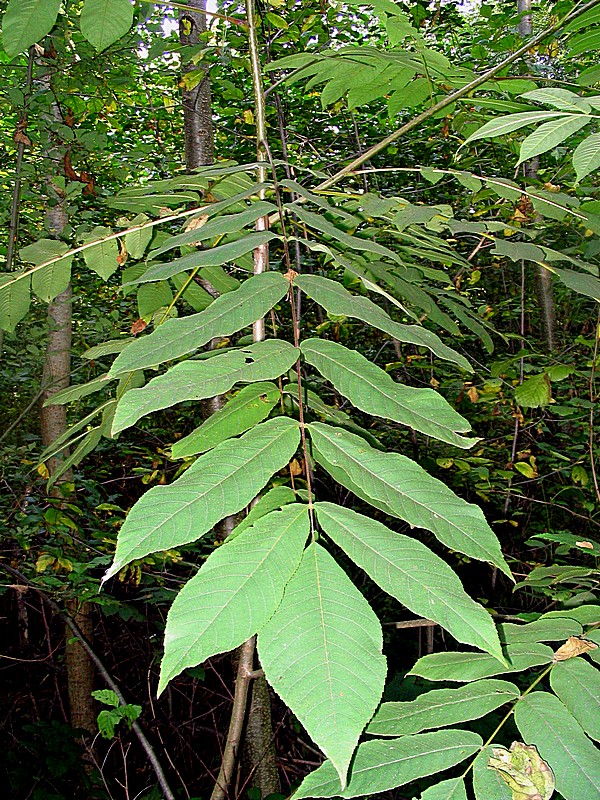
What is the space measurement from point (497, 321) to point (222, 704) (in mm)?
3605

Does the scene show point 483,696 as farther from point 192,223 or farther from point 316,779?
point 192,223

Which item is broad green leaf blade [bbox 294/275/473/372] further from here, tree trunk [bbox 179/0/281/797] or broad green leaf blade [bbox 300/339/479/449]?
Answer: tree trunk [bbox 179/0/281/797]

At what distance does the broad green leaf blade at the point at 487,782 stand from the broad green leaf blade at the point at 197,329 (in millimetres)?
582

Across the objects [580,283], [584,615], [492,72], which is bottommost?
[584,615]

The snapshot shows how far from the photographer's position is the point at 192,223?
53.6 inches

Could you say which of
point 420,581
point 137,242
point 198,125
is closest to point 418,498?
point 420,581

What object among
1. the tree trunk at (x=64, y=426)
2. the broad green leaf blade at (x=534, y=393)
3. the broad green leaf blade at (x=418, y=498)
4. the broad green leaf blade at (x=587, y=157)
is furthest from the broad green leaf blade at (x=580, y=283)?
the tree trunk at (x=64, y=426)

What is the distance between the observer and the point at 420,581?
664 mm

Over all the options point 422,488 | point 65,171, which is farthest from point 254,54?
point 65,171

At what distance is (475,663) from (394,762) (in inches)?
7.7

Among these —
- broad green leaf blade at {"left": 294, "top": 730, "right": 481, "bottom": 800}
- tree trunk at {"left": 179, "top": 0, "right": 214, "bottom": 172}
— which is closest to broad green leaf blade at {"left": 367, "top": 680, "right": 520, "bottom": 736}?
broad green leaf blade at {"left": 294, "top": 730, "right": 481, "bottom": 800}

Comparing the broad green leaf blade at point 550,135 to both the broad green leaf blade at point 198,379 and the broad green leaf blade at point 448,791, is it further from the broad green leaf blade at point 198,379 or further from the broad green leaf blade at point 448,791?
the broad green leaf blade at point 448,791

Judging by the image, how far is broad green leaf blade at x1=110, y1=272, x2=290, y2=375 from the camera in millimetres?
801

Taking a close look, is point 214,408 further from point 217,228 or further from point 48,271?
point 217,228
